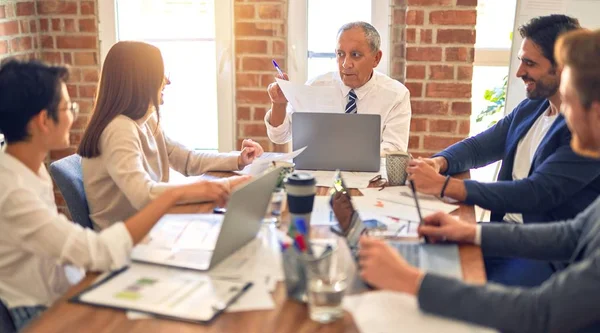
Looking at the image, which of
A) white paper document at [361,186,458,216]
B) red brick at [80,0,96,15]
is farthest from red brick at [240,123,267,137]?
white paper document at [361,186,458,216]

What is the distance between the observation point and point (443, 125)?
3143 millimetres

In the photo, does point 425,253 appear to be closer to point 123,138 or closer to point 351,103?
point 123,138

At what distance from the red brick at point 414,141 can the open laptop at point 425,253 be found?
5.19 feet

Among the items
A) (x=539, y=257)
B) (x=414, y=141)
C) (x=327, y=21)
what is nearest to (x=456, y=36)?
(x=414, y=141)

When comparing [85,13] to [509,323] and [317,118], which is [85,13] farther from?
[509,323]

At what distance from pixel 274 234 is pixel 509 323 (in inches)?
26.0

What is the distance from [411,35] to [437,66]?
0.64ft

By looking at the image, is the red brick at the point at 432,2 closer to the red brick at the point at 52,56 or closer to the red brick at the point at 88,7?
the red brick at the point at 88,7

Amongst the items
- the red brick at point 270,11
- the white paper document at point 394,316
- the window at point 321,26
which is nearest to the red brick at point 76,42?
the red brick at point 270,11

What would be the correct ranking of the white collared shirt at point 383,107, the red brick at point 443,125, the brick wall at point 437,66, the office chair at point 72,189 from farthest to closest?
the red brick at point 443,125
the brick wall at point 437,66
the white collared shirt at point 383,107
the office chair at point 72,189

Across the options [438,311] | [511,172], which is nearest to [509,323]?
[438,311]

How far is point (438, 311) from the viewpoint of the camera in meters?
1.16

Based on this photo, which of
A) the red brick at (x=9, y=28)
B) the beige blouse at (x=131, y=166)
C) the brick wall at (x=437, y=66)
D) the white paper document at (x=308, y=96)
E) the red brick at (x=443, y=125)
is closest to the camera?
the beige blouse at (x=131, y=166)

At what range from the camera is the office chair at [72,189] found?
1964 millimetres
